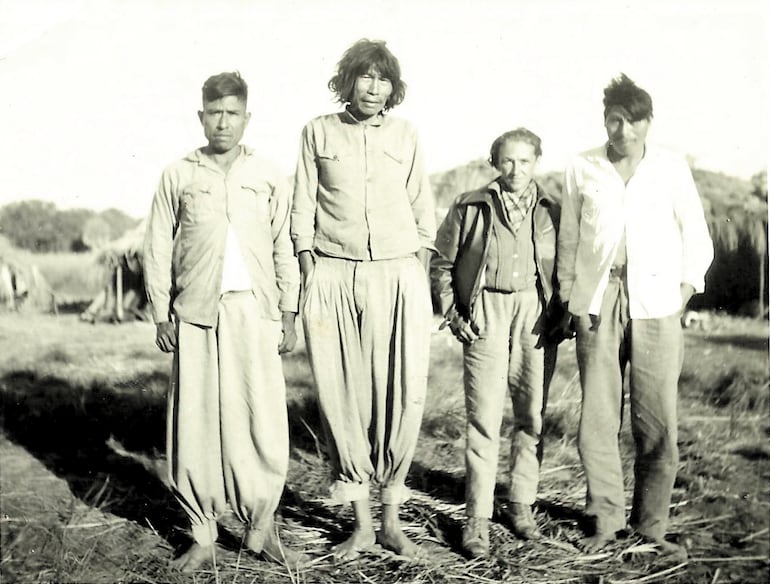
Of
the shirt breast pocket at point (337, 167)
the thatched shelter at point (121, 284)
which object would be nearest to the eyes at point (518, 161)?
the shirt breast pocket at point (337, 167)

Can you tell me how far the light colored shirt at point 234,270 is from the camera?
313 centimetres

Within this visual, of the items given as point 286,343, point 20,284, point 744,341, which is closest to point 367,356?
point 286,343

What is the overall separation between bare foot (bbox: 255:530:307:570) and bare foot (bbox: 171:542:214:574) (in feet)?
0.76

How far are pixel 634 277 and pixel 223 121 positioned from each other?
5.98ft

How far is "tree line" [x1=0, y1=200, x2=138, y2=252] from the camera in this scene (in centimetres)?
432

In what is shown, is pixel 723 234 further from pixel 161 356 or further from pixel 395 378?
pixel 161 356

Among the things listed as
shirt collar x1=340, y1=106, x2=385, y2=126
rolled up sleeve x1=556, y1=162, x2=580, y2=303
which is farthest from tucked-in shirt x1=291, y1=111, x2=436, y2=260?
rolled up sleeve x1=556, y1=162, x2=580, y2=303

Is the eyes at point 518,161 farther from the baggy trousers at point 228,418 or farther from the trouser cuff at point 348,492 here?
the trouser cuff at point 348,492

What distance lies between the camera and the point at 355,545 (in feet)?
10.8

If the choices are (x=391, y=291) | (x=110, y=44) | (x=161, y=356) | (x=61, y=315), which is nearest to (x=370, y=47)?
(x=391, y=291)

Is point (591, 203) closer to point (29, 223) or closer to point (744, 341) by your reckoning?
point (744, 341)

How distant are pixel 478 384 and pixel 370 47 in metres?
1.51

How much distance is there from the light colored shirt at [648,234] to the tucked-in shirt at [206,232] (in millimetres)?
1313

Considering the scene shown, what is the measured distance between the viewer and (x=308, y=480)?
417 centimetres
